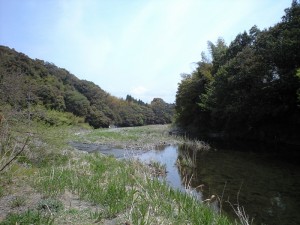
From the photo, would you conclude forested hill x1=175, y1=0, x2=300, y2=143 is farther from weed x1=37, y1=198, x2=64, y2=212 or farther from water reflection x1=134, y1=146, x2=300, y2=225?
weed x1=37, y1=198, x2=64, y2=212

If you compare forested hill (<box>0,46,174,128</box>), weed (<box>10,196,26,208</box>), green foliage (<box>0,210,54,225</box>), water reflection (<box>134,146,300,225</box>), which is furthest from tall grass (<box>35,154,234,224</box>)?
forested hill (<box>0,46,174,128</box>)

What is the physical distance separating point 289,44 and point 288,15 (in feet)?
15.9

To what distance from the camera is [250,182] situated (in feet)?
36.9

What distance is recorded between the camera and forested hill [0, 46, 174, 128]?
562 inches

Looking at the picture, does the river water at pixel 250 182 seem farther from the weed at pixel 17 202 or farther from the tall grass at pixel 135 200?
the weed at pixel 17 202

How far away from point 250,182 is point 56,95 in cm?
4168

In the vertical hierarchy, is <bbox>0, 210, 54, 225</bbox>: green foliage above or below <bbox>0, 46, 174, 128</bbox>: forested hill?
below

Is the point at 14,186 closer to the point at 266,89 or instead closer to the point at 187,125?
the point at 266,89

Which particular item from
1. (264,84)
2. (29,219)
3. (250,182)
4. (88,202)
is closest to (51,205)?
(29,219)

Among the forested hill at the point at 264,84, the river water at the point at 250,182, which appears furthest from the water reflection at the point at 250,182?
the forested hill at the point at 264,84

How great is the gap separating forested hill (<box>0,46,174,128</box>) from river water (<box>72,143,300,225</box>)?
21.9 feet

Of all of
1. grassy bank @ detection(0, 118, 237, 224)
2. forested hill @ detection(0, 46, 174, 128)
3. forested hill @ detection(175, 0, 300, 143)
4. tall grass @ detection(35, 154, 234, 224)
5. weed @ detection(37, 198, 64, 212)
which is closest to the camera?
grassy bank @ detection(0, 118, 237, 224)

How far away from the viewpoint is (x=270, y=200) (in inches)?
352

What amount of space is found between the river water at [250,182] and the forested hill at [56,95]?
668 centimetres
